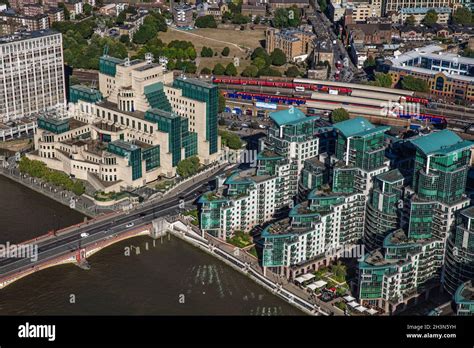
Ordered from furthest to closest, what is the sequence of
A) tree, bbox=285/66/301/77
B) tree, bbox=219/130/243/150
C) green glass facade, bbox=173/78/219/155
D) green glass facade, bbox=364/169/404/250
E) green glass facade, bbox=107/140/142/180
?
tree, bbox=285/66/301/77 < tree, bbox=219/130/243/150 < green glass facade, bbox=173/78/219/155 < green glass facade, bbox=107/140/142/180 < green glass facade, bbox=364/169/404/250

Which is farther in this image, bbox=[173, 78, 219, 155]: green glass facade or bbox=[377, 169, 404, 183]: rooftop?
bbox=[173, 78, 219, 155]: green glass facade

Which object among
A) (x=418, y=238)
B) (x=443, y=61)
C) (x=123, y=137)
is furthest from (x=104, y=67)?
(x=443, y=61)

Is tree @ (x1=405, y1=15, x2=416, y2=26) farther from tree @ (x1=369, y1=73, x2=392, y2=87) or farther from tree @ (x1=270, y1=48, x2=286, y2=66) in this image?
tree @ (x1=369, y1=73, x2=392, y2=87)

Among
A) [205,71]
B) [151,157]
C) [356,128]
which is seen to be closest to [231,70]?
[205,71]

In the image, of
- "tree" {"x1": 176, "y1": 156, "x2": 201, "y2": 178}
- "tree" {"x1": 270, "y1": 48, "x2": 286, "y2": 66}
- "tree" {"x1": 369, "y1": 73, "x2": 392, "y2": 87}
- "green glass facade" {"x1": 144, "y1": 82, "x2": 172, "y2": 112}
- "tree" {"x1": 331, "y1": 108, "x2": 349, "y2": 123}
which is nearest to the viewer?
"tree" {"x1": 176, "y1": 156, "x2": 201, "y2": 178}

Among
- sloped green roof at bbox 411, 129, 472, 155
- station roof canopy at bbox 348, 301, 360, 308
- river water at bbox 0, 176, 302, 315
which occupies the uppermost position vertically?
sloped green roof at bbox 411, 129, 472, 155

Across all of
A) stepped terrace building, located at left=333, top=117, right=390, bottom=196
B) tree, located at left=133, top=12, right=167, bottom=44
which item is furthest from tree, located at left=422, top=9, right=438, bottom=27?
stepped terrace building, located at left=333, top=117, right=390, bottom=196

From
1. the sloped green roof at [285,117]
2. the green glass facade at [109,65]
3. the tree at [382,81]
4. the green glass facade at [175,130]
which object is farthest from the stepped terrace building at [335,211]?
the tree at [382,81]

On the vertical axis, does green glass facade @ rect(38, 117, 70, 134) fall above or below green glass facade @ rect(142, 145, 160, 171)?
above

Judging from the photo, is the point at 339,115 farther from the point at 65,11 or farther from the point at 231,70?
the point at 65,11
